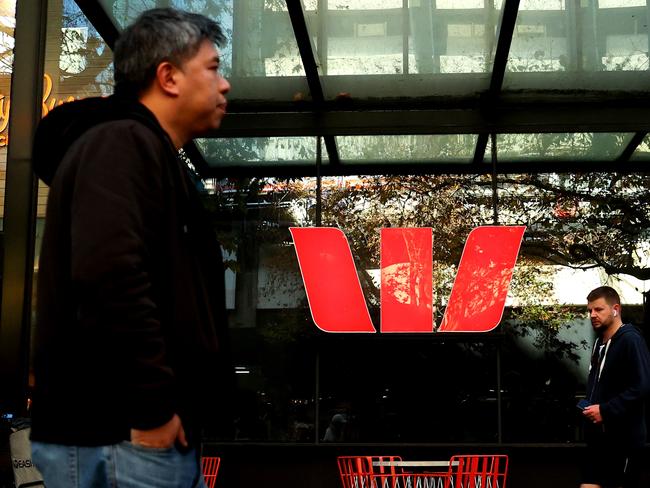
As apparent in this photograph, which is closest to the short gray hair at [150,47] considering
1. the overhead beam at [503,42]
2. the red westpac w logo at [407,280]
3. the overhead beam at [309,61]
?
the overhead beam at [309,61]

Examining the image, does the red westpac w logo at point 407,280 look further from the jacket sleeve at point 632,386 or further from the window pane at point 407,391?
the jacket sleeve at point 632,386

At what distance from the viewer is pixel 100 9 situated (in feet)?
24.5

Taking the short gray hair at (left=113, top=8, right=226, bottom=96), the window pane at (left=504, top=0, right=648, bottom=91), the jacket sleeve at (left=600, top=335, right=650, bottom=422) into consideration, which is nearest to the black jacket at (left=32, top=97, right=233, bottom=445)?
the short gray hair at (left=113, top=8, right=226, bottom=96)

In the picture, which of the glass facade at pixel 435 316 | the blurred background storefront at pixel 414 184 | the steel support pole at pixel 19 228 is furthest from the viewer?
the glass facade at pixel 435 316

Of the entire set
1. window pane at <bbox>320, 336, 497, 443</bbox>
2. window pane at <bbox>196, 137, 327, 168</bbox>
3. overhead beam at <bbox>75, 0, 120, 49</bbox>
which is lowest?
window pane at <bbox>320, 336, 497, 443</bbox>

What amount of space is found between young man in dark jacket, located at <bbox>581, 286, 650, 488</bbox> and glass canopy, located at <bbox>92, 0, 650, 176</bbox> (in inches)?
111

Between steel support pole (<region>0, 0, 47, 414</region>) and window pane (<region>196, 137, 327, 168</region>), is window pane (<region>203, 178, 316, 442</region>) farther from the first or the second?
steel support pole (<region>0, 0, 47, 414</region>)

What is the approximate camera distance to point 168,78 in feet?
6.36

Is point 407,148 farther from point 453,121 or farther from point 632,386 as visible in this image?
point 632,386

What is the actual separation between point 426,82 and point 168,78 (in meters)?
6.78

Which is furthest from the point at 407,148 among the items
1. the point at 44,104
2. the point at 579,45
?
the point at 44,104

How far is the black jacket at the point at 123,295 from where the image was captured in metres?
1.58

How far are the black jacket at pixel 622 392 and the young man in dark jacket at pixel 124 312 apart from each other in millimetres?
4405

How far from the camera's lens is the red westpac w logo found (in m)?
8.16
